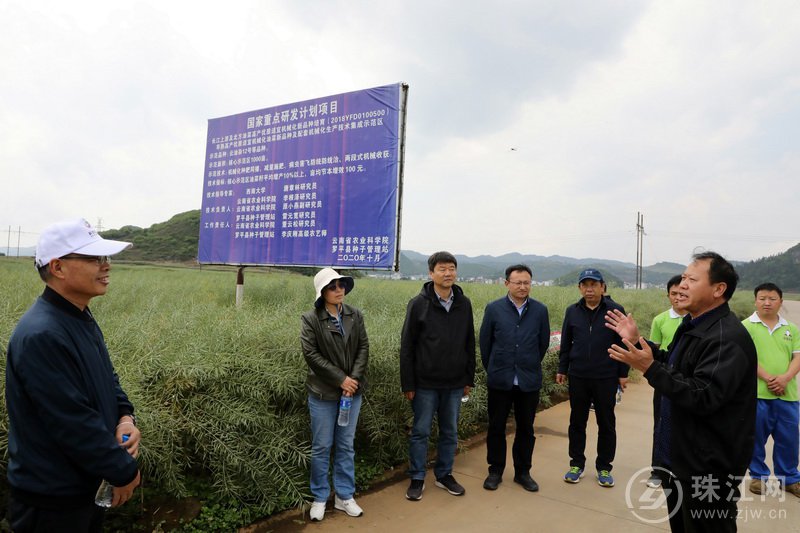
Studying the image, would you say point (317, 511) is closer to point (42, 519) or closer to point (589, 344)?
point (42, 519)

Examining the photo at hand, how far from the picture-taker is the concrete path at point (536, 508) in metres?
2.73

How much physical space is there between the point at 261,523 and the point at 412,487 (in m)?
0.98

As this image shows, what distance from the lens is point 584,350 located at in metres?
3.49

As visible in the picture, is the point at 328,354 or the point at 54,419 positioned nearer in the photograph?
the point at 54,419

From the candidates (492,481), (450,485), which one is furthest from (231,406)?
(492,481)

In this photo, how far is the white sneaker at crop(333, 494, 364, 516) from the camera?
2824 mm

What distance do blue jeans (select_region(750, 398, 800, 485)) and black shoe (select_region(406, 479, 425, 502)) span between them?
2.32 meters

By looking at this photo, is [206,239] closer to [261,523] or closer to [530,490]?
[261,523]

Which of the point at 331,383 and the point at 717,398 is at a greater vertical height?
the point at 717,398

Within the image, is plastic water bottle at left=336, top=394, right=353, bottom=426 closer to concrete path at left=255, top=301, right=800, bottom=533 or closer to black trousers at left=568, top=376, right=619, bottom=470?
concrete path at left=255, top=301, right=800, bottom=533

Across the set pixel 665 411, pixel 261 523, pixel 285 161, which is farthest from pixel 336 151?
pixel 665 411

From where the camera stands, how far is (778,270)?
2066 inches

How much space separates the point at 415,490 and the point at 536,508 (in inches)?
30.4

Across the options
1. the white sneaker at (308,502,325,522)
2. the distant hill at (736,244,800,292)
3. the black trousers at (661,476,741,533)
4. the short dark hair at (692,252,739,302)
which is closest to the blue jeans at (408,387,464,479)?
the white sneaker at (308,502,325,522)
